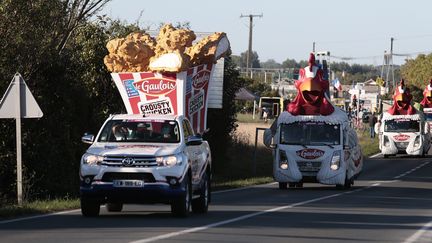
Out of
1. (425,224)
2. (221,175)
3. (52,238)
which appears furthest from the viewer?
(221,175)

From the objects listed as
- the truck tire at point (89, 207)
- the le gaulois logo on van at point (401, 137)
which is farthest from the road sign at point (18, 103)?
the le gaulois logo on van at point (401, 137)

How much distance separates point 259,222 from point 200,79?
31.3 feet

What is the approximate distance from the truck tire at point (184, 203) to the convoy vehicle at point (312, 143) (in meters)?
13.2

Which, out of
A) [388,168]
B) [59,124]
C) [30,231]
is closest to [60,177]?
[59,124]

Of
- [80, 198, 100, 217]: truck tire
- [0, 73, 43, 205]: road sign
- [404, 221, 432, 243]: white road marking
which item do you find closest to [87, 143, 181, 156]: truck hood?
[80, 198, 100, 217]: truck tire

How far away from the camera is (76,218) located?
59.3 feet

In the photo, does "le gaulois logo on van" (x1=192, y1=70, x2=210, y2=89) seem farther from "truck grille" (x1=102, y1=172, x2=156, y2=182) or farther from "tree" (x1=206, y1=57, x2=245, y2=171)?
"tree" (x1=206, y1=57, x2=245, y2=171)

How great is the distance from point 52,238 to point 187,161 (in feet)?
14.0

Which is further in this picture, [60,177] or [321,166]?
[321,166]

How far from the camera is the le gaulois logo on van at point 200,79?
88.5ft

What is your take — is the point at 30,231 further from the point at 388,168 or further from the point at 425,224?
the point at 388,168

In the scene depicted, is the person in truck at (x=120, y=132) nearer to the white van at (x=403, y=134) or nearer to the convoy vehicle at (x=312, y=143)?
the convoy vehicle at (x=312, y=143)

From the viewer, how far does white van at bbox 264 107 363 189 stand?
3136 cm

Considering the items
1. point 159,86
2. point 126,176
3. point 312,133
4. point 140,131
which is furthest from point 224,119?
point 126,176
